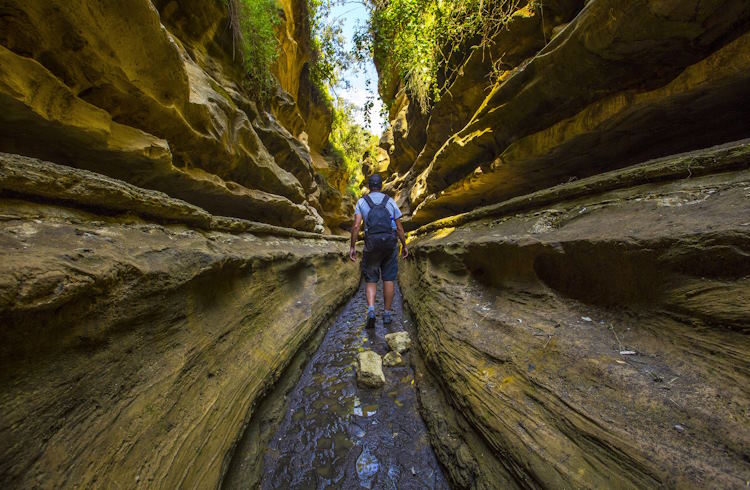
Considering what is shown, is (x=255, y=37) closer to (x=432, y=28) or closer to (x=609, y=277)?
(x=432, y=28)

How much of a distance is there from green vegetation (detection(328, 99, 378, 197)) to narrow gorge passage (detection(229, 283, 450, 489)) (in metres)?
13.1

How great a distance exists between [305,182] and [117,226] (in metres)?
7.30

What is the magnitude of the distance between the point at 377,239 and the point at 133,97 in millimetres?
3257

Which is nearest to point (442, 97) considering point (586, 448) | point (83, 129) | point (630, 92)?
point (630, 92)

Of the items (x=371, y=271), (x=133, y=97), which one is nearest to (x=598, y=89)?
(x=371, y=271)

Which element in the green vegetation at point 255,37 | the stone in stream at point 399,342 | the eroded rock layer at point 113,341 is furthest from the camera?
the green vegetation at point 255,37

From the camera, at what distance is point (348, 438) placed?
187cm

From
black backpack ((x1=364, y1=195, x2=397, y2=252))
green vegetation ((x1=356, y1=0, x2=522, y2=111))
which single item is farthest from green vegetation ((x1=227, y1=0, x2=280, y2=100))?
black backpack ((x1=364, y1=195, x2=397, y2=252))

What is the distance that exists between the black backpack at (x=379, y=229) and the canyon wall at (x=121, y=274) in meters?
1.10

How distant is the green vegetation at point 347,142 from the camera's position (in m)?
14.3

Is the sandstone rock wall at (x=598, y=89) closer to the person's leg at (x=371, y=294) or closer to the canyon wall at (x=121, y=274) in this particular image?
the person's leg at (x=371, y=294)

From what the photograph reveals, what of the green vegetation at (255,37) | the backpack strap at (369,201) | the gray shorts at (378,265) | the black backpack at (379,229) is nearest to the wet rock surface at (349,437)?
the gray shorts at (378,265)

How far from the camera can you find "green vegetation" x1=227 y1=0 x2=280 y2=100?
4.86m

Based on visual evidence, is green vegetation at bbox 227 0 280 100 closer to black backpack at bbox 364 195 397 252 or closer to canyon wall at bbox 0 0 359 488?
canyon wall at bbox 0 0 359 488
